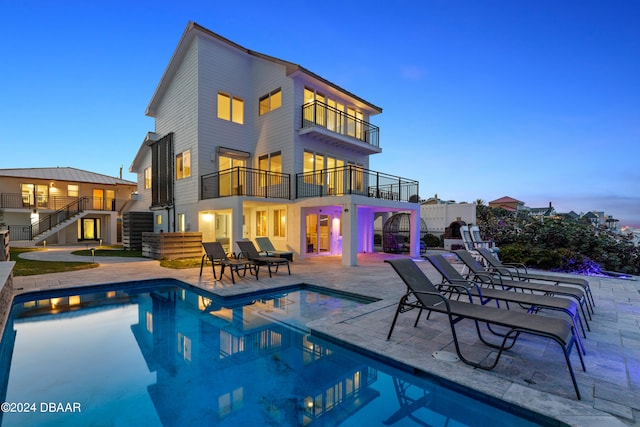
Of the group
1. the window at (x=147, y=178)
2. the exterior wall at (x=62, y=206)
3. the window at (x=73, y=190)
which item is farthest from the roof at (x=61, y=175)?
the window at (x=147, y=178)

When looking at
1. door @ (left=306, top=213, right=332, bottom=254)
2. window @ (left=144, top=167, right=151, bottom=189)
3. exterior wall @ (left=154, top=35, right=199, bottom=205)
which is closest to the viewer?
exterior wall @ (left=154, top=35, right=199, bottom=205)

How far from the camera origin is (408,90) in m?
24.0

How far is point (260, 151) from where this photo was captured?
15.6m

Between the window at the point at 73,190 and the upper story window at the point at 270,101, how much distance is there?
19.0 m

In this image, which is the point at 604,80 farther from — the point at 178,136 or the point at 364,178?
the point at 178,136

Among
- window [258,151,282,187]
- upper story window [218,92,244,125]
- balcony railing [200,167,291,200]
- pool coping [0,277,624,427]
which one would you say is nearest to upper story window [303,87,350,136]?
window [258,151,282,187]

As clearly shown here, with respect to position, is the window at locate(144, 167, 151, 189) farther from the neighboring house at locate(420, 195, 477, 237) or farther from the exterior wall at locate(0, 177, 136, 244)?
the neighboring house at locate(420, 195, 477, 237)

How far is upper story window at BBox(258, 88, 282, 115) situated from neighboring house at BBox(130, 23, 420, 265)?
0.05m

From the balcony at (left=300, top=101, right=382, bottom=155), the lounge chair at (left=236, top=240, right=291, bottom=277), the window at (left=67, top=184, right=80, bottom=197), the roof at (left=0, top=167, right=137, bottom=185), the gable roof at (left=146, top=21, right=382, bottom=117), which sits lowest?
the lounge chair at (left=236, top=240, right=291, bottom=277)

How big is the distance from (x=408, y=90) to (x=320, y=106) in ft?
41.0

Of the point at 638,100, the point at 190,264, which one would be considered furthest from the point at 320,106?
the point at 638,100

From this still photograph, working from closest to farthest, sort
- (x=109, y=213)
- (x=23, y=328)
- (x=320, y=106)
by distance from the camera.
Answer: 1. (x=23, y=328)
2. (x=320, y=106)
3. (x=109, y=213)

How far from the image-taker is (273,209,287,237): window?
14259 mm

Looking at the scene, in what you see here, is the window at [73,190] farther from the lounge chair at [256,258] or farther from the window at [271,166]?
the lounge chair at [256,258]
